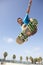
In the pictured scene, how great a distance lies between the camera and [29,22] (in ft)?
24.1

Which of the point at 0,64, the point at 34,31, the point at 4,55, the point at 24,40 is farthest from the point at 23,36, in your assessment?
the point at 4,55

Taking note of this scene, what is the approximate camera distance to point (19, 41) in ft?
25.5

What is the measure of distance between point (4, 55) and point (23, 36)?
137 ft

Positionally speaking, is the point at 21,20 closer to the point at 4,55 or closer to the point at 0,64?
the point at 0,64

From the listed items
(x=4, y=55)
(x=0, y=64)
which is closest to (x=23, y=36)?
(x=0, y=64)

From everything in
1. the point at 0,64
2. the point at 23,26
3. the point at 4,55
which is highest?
the point at 4,55

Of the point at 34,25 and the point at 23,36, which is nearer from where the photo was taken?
the point at 34,25

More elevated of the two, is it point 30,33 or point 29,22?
point 29,22

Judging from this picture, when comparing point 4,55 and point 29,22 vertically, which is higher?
point 4,55

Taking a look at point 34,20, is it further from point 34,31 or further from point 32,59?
point 32,59

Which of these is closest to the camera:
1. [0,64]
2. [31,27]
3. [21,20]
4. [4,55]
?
[31,27]

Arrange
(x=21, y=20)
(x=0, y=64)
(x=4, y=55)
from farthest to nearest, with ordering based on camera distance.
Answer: (x=4, y=55) < (x=0, y=64) < (x=21, y=20)

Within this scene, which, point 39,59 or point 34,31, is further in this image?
point 39,59

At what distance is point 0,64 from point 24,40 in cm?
1310
